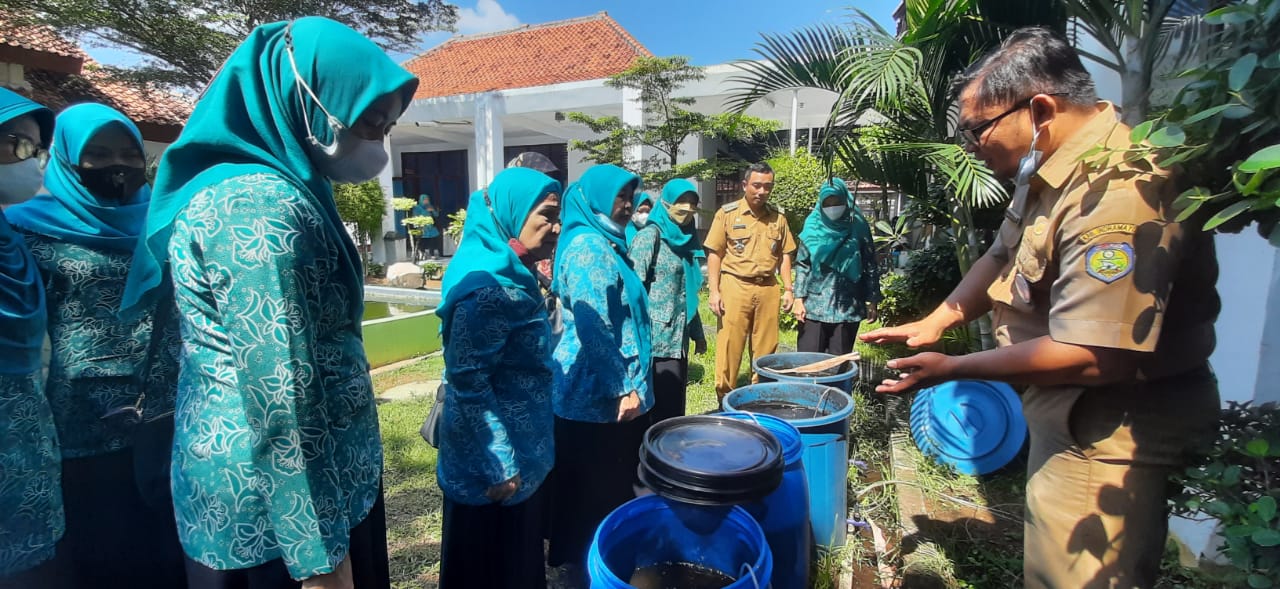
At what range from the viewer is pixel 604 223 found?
2.83m

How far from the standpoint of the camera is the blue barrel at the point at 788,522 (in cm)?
184

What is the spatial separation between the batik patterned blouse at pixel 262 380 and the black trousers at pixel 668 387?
2.50 m

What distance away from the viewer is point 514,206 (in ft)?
6.66

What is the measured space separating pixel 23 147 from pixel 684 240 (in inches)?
130

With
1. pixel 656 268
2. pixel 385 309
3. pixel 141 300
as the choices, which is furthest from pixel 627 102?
pixel 141 300

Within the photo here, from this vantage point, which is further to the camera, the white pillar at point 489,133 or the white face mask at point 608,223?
the white pillar at point 489,133

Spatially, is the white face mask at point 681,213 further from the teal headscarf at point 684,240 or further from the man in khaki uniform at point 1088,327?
the man in khaki uniform at point 1088,327

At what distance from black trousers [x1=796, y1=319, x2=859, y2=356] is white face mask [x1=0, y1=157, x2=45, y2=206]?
435 cm

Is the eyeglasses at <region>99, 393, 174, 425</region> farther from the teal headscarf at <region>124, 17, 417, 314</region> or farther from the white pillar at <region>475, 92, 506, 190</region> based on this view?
the white pillar at <region>475, 92, 506, 190</region>

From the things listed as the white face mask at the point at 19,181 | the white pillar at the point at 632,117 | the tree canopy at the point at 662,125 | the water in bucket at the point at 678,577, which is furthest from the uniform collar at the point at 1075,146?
the white pillar at the point at 632,117

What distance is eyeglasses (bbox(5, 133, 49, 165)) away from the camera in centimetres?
183

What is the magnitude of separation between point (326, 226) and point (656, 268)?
2.86 metres

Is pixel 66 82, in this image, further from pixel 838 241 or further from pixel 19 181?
pixel 838 241

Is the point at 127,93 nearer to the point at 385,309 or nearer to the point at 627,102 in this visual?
the point at 385,309
